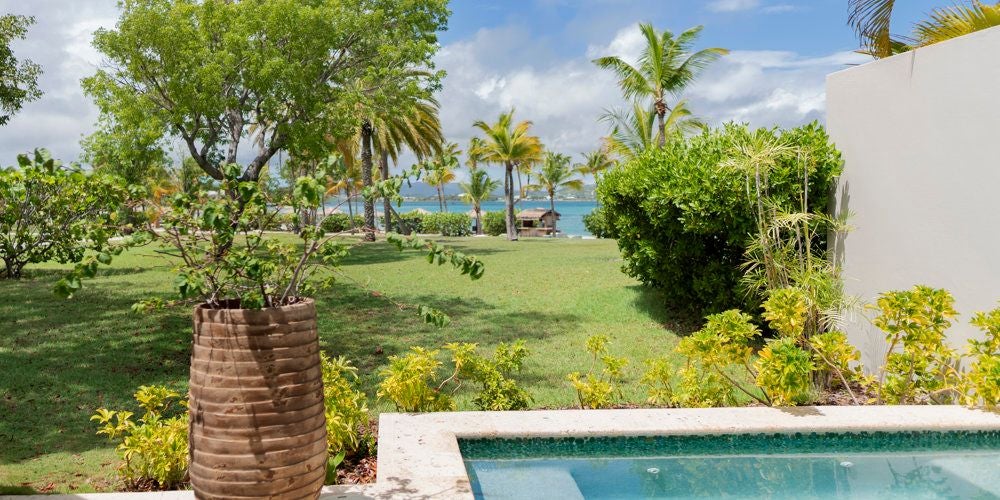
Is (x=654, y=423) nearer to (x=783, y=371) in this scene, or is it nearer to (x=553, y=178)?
(x=783, y=371)

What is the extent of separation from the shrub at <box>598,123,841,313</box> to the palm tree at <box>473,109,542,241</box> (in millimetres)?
24401

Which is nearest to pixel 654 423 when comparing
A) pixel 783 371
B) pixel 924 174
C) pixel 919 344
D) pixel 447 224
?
pixel 783 371

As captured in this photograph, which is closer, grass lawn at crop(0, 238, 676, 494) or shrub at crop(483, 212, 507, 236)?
grass lawn at crop(0, 238, 676, 494)

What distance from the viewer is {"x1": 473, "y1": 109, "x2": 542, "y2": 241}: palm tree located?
3541cm

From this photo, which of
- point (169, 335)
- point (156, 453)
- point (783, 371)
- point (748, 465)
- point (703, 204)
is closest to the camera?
point (156, 453)

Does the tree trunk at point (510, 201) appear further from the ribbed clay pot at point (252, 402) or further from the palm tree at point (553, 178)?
the ribbed clay pot at point (252, 402)

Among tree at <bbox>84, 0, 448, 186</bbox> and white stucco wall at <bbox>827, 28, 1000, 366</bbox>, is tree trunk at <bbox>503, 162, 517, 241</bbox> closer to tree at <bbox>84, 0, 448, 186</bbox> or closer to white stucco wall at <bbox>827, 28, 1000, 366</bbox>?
tree at <bbox>84, 0, 448, 186</bbox>

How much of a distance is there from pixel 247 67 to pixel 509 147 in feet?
65.1

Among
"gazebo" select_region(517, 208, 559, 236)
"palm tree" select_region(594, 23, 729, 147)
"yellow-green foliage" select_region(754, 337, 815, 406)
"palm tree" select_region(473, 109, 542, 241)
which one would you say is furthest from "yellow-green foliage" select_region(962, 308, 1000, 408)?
"gazebo" select_region(517, 208, 559, 236)

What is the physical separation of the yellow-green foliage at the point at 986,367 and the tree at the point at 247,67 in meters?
14.7

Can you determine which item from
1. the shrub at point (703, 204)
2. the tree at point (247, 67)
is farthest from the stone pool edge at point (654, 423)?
the tree at point (247, 67)

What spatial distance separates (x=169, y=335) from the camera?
32.6ft

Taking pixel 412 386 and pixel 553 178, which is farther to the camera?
pixel 553 178

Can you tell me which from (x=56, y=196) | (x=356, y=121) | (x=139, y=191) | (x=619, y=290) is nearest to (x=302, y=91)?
(x=356, y=121)
